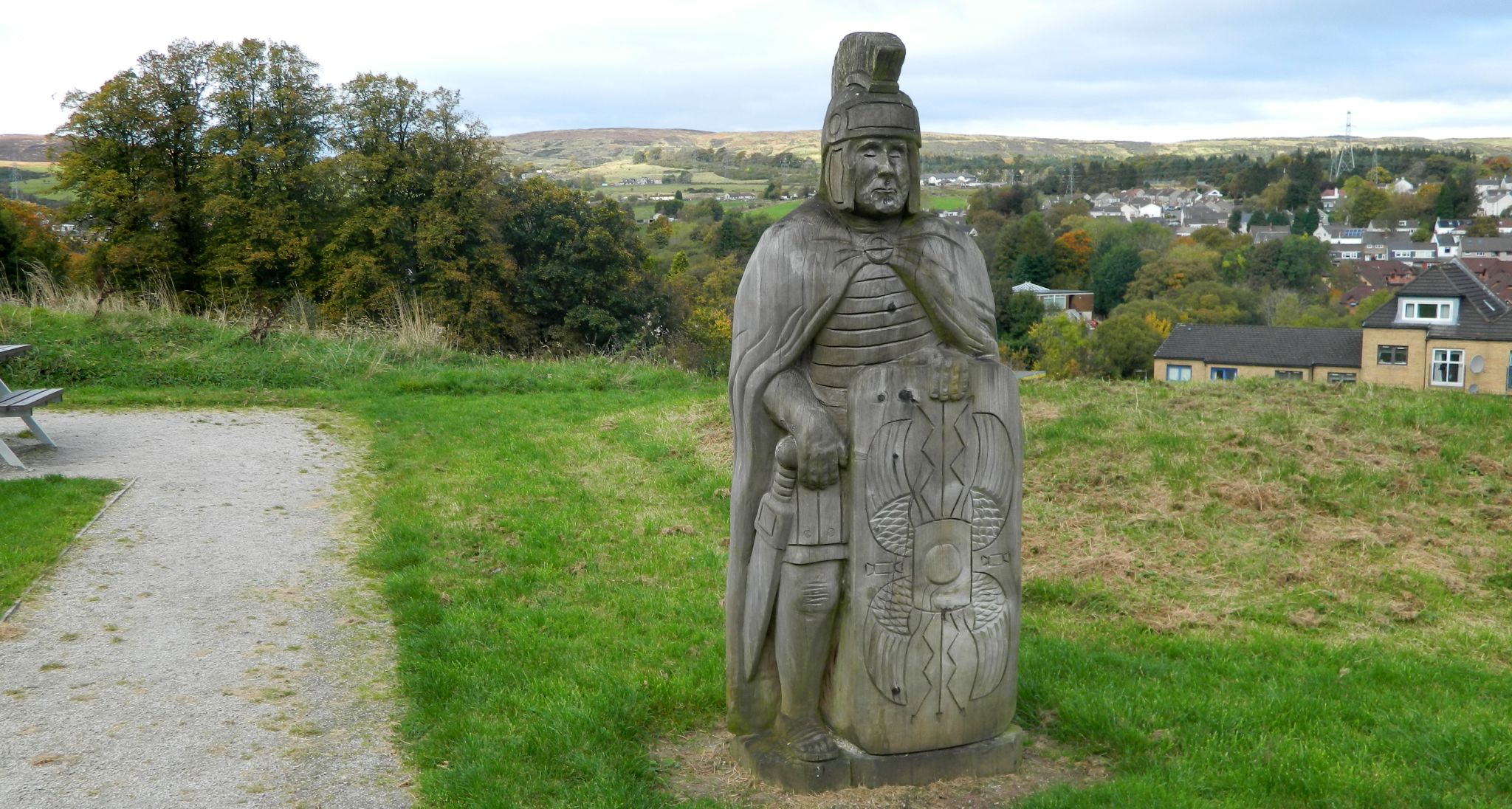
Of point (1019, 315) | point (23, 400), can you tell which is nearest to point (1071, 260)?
point (1019, 315)

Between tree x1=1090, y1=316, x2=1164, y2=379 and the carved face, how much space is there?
2069 inches

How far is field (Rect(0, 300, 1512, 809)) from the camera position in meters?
4.90

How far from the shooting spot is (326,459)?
1166 cm

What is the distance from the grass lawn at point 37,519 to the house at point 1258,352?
3390 centimetres

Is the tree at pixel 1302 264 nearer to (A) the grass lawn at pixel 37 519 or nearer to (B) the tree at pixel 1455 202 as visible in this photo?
(B) the tree at pixel 1455 202

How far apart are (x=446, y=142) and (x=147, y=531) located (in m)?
21.2

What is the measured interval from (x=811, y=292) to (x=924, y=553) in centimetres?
114

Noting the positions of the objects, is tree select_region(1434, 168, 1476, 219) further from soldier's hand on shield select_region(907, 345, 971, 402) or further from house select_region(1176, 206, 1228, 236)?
soldier's hand on shield select_region(907, 345, 971, 402)

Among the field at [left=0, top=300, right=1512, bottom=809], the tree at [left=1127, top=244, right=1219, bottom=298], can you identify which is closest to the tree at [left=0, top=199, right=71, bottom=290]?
the field at [left=0, top=300, right=1512, bottom=809]

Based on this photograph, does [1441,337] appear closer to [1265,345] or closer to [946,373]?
[1265,345]

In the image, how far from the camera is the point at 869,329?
15.0 ft

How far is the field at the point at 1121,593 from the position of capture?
16.1 feet

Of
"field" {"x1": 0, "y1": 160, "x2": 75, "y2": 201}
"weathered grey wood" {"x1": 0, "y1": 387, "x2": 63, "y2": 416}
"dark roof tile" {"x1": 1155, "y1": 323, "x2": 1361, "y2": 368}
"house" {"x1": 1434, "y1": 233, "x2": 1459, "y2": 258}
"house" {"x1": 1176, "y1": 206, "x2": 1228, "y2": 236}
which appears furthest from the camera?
"house" {"x1": 1176, "y1": 206, "x2": 1228, "y2": 236}

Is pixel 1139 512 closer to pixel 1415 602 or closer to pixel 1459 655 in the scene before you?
pixel 1415 602
